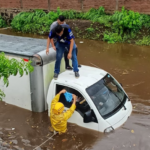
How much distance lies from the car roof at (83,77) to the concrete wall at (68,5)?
11.1m

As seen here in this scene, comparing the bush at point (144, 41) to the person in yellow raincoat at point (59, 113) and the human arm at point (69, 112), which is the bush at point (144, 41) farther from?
the human arm at point (69, 112)

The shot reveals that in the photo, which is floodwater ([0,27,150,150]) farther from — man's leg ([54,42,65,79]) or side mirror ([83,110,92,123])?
man's leg ([54,42,65,79])

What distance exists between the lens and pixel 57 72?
5973mm

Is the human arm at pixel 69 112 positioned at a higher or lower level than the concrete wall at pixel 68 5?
lower

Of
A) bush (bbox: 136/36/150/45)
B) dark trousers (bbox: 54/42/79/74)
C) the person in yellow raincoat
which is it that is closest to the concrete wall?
bush (bbox: 136/36/150/45)

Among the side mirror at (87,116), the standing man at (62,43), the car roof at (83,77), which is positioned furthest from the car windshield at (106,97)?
the standing man at (62,43)

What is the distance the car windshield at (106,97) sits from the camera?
5.50 meters

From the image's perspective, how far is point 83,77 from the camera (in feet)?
19.2

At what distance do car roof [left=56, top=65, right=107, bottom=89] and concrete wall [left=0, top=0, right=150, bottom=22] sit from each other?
11133 millimetres

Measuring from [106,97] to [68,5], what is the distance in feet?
47.1

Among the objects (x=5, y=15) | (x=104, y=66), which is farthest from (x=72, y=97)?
(x=5, y=15)

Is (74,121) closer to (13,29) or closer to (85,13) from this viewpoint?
(85,13)

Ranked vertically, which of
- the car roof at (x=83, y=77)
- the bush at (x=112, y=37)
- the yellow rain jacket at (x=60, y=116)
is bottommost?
the yellow rain jacket at (x=60, y=116)

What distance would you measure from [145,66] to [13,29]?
12813 mm
